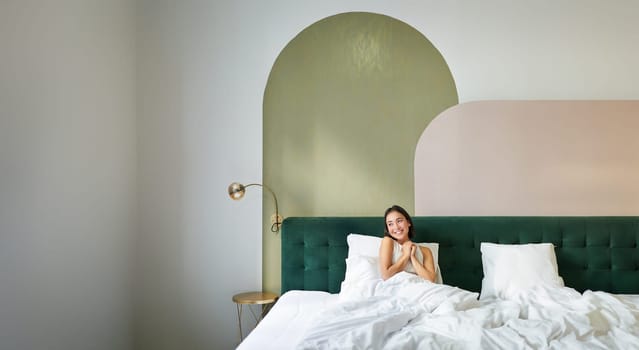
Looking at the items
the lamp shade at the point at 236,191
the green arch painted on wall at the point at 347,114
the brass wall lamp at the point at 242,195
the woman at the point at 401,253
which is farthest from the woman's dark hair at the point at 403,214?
the lamp shade at the point at 236,191

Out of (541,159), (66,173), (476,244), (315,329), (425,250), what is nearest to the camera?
(315,329)

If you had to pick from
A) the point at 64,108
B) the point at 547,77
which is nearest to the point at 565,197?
the point at 547,77

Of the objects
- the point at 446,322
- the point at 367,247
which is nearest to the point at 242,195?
the point at 367,247

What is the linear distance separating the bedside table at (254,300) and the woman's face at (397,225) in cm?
96

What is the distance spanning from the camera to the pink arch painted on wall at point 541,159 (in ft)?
13.3

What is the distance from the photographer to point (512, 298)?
11.4ft

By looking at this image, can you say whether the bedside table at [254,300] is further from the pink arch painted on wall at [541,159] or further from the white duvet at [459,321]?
the pink arch painted on wall at [541,159]

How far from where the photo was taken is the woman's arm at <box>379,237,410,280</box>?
353 centimetres

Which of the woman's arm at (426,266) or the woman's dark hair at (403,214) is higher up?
the woman's dark hair at (403,214)

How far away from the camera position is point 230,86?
13.8ft

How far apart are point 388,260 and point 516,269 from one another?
807 mm

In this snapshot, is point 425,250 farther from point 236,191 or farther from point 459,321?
point 236,191

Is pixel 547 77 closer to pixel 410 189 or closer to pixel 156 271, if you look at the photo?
pixel 410 189

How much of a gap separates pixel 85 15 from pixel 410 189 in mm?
2435
